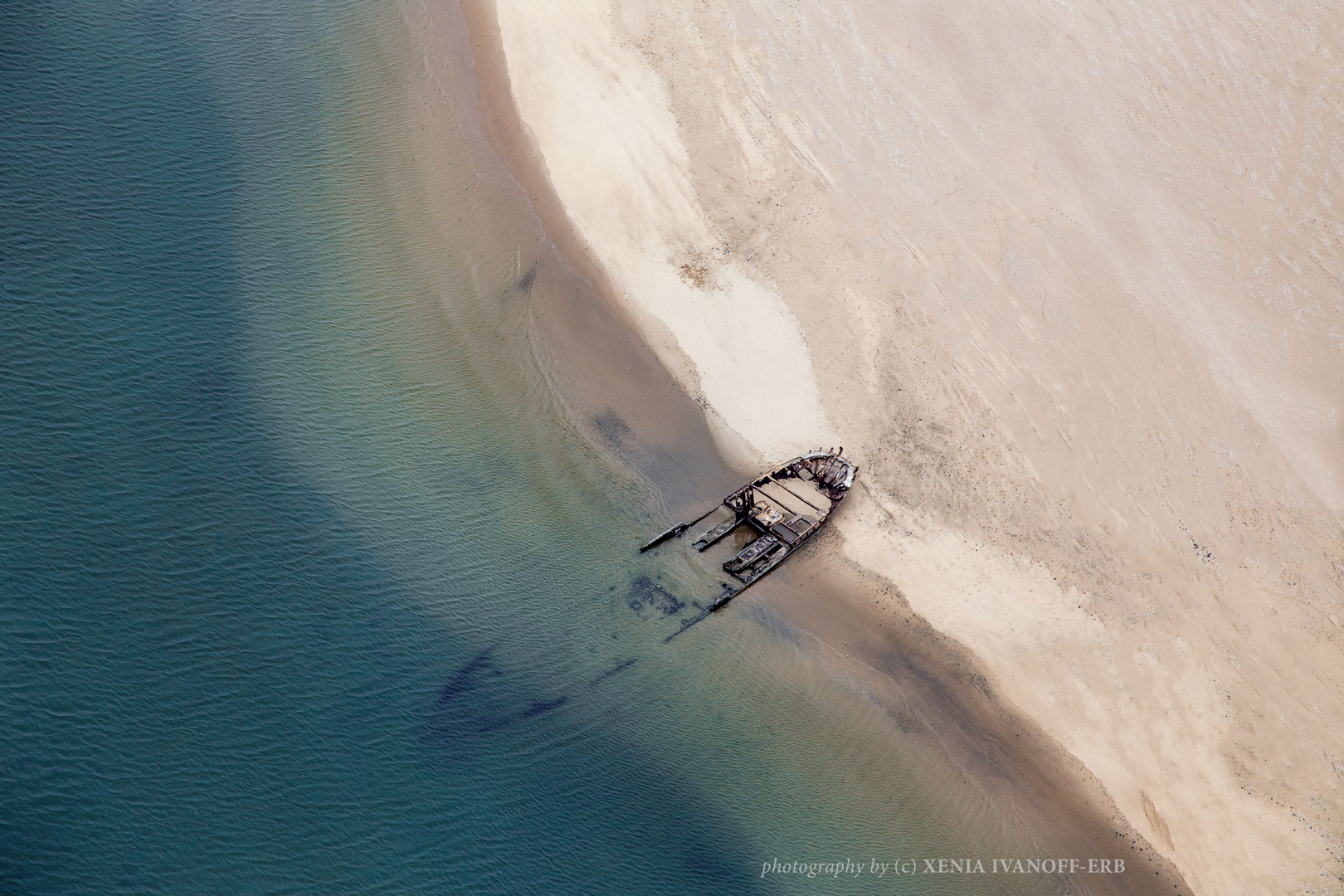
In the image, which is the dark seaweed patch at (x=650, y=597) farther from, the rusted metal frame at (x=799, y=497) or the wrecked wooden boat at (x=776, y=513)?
the rusted metal frame at (x=799, y=497)

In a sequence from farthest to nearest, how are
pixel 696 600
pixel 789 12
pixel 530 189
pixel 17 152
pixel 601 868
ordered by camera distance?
pixel 789 12, pixel 530 189, pixel 17 152, pixel 696 600, pixel 601 868

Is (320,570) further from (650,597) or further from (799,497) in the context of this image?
(799,497)

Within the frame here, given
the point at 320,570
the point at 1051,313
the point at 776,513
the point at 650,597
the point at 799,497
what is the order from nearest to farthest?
the point at 320,570 → the point at 650,597 → the point at 776,513 → the point at 799,497 → the point at 1051,313

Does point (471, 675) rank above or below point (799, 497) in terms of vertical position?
above

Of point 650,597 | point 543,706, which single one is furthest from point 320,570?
point 650,597

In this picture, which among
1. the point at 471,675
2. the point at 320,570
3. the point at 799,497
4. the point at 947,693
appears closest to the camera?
the point at 471,675

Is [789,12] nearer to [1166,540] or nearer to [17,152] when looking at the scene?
[1166,540]

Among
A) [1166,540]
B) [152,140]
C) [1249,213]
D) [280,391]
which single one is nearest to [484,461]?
[280,391]
